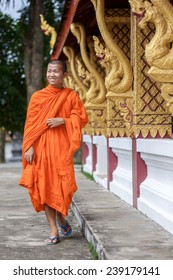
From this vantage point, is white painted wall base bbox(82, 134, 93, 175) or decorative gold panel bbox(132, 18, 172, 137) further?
white painted wall base bbox(82, 134, 93, 175)

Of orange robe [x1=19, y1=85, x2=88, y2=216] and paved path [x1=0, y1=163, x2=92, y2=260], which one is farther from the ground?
orange robe [x1=19, y1=85, x2=88, y2=216]

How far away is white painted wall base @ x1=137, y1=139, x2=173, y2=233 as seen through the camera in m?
6.04

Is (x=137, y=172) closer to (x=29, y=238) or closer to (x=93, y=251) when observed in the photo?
(x=29, y=238)

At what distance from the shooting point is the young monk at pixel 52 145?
6.16 meters

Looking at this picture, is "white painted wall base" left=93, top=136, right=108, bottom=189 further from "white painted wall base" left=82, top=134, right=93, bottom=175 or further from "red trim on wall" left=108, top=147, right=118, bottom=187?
"white painted wall base" left=82, top=134, right=93, bottom=175

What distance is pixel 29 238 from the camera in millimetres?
6605

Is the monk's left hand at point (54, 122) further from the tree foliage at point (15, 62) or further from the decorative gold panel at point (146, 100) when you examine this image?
the tree foliage at point (15, 62)

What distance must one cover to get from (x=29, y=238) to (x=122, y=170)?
2807mm

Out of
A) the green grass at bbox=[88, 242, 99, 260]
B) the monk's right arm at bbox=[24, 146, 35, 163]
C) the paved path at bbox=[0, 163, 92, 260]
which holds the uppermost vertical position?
the monk's right arm at bbox=[24, 146, 35, 163]

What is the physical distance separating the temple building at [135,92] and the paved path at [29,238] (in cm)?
82

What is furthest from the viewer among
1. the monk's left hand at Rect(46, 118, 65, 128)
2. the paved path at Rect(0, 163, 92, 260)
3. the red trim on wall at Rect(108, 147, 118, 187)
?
the red trim on wall at Rect(108, 147, 118, 187)

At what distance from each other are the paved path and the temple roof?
8.96 feet

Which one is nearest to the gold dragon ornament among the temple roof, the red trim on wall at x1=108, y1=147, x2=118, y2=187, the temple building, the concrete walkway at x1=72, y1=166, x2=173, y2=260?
the temple building

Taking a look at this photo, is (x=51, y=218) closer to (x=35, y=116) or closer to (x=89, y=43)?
(x=35, y=116)
